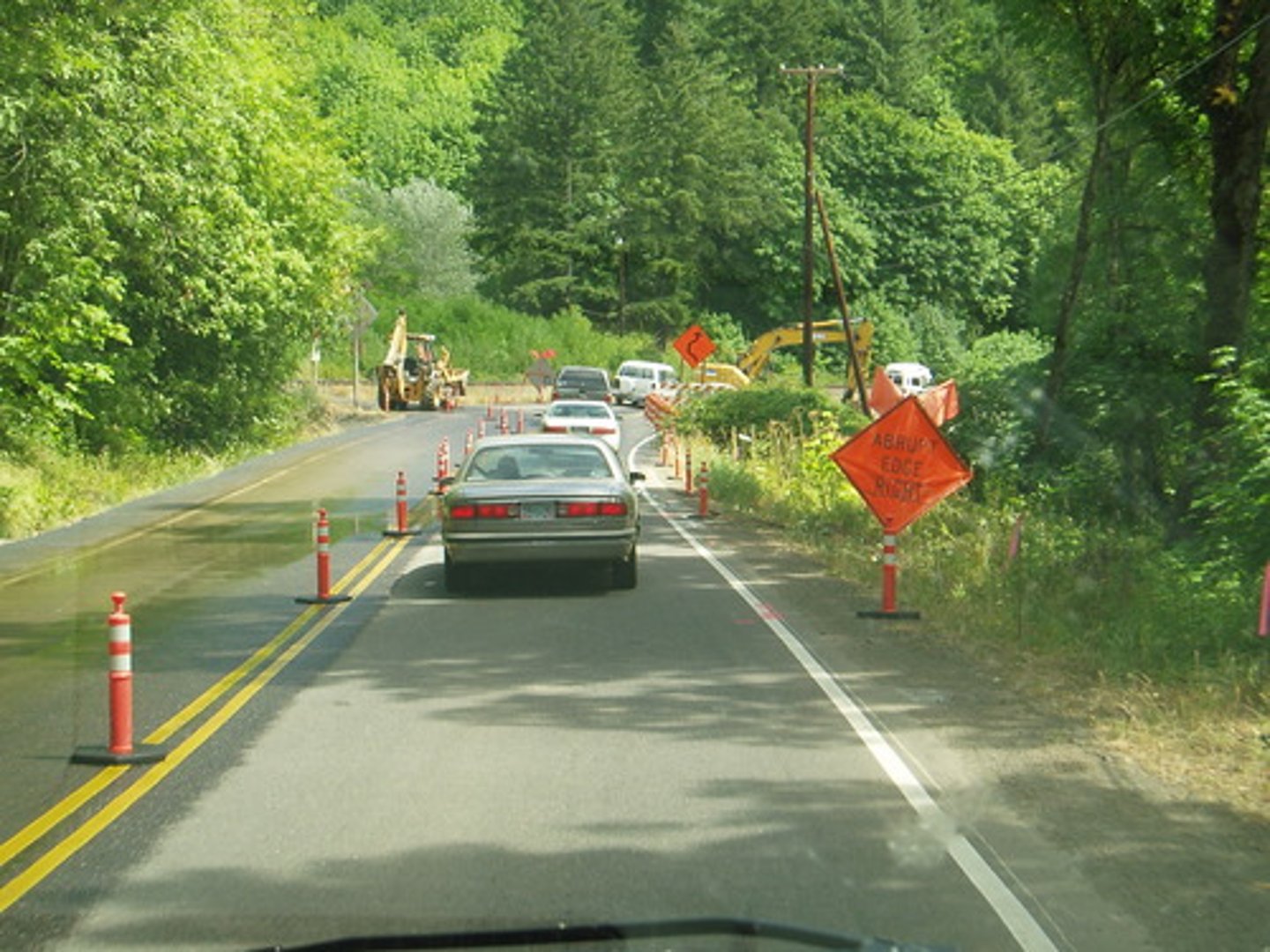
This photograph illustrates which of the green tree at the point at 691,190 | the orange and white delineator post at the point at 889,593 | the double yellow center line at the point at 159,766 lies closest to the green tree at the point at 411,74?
the green tree at the point at 691,190

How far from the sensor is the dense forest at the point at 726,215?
1978cm

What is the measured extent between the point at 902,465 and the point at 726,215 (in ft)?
229

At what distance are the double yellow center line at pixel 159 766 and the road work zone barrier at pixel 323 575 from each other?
10cm

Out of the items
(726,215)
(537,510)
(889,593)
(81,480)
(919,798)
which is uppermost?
(726,215)

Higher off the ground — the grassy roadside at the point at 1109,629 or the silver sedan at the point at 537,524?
the silver sedan at the point at 537,524

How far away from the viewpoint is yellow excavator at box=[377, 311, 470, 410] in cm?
5944

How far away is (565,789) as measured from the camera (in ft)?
26.4

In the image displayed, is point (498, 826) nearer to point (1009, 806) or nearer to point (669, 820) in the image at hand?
point (669, 820)

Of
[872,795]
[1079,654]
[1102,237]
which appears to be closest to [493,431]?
[1102,237]

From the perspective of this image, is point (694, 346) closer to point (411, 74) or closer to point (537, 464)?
point (537, 464)

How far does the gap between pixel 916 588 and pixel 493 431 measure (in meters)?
32.2

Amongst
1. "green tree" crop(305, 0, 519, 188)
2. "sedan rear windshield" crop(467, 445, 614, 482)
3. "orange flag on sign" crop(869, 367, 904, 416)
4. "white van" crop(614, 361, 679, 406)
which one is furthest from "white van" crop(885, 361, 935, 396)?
"sedan rear windshield" crop(467, 445, 614, 482)

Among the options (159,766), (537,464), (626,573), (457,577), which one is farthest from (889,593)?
(159,766)

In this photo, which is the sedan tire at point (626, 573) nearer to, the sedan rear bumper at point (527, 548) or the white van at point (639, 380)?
the sedan rear bumper at point (527, 548)
